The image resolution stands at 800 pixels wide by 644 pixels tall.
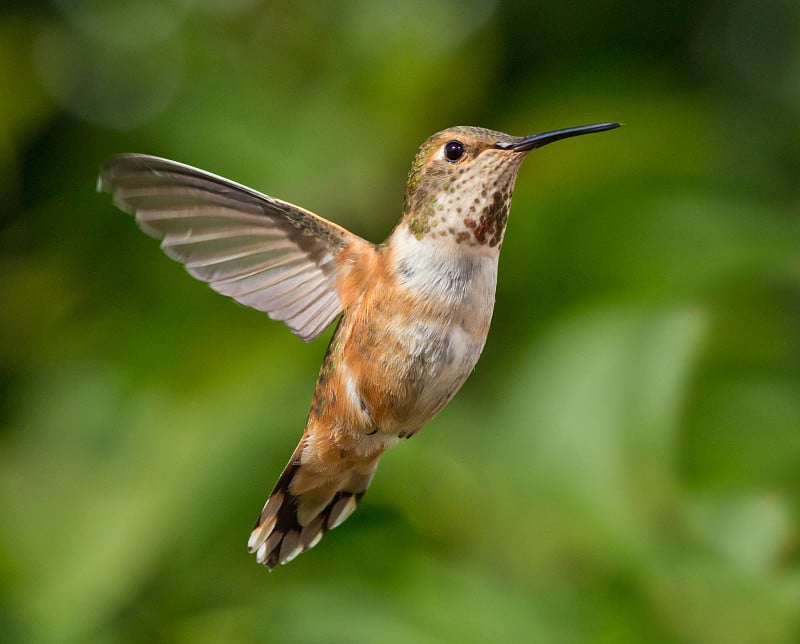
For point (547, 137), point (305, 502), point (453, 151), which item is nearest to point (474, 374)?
point (305, 502)

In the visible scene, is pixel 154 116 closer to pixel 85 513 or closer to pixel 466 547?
pixel 85 513

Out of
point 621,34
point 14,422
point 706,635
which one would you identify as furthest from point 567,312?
point 14,422

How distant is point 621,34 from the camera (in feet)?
10.4

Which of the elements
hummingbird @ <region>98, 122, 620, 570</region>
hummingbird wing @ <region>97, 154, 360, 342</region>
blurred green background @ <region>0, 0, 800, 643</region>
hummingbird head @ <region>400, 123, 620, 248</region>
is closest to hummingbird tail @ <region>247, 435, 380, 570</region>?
hummingbird @ <region>98, 122, 620, 570</region>

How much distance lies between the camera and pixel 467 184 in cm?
81

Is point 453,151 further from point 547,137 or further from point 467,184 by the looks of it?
point 547,137

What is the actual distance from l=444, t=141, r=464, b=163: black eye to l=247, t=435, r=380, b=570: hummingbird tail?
39 centimetres

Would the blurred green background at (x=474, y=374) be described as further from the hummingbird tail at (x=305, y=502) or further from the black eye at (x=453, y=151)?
the black eye at (x=453, y=151)

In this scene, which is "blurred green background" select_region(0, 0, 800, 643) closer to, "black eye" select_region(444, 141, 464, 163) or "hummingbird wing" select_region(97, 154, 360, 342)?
"hummingbird wing" select_region(97, 154, 360, 342)

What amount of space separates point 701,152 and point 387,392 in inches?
88.7

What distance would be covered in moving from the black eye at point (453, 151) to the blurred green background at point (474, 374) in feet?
4.84

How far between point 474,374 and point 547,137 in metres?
1.77

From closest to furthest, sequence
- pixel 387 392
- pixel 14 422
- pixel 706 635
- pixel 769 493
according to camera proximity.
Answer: pixel 387 392 → pixel 706 635 → pixel 769 493 → pixel 14 422

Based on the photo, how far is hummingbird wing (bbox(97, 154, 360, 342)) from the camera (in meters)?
0.84
